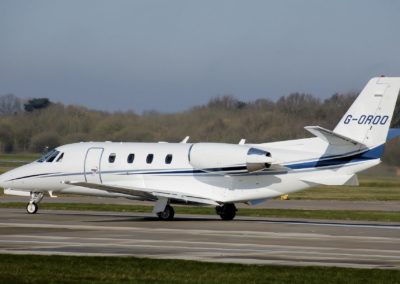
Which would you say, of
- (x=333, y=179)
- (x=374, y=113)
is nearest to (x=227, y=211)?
(x=333, y=179)

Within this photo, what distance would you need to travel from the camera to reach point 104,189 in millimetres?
37500

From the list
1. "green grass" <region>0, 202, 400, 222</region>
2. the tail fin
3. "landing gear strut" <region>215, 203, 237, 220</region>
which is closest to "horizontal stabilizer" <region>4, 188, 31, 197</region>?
"green grass" <region>0, 202, 400, 222</region>

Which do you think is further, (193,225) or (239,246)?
(193,225)

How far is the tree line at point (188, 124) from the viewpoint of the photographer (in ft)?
184

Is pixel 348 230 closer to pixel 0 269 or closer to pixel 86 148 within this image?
pixel 86 148

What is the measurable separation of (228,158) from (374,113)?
18.8 ft

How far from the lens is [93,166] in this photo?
39781 mm

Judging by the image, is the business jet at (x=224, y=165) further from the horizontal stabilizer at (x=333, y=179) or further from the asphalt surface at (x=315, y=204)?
the asphalt surface at (x=315, y=204)

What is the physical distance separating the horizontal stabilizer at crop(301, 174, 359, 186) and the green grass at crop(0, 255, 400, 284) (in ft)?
47.3

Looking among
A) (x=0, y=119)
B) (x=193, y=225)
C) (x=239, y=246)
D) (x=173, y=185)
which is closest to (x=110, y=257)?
(x=239, y=246)

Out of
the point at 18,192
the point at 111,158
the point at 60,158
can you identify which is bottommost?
the point at 18,192

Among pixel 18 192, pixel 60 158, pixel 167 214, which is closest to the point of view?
pixel 167 214

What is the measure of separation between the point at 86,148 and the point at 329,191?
34371 mm

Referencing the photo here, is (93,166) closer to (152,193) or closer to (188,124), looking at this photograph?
(152,193)
